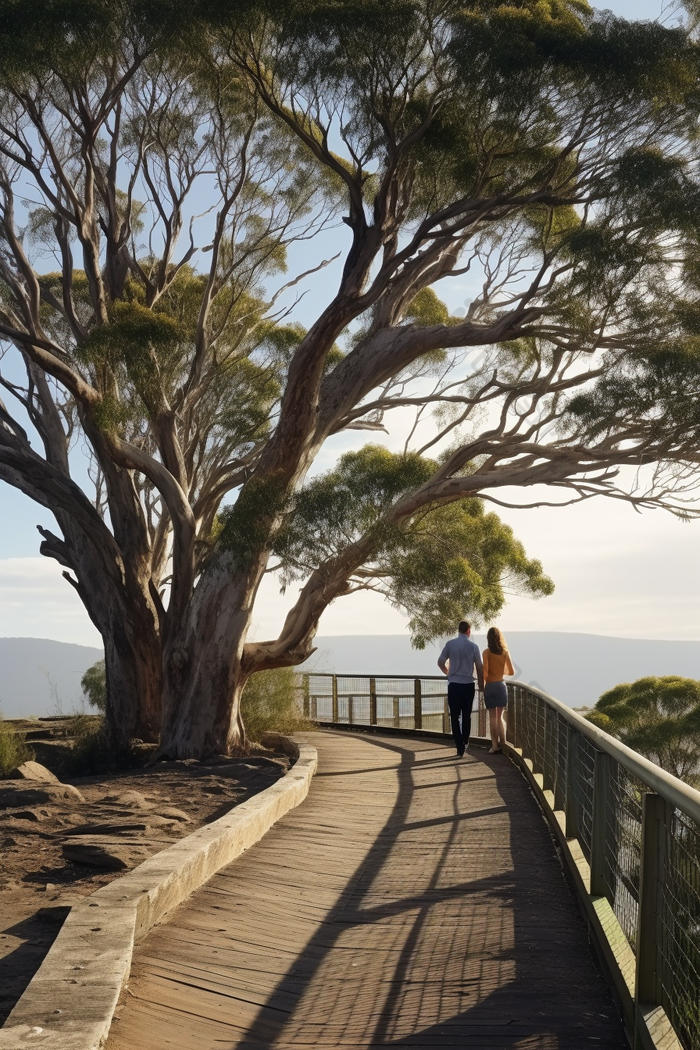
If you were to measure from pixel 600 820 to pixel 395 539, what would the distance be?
393 inches

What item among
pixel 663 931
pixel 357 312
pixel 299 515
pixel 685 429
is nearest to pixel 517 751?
pixel 299 515

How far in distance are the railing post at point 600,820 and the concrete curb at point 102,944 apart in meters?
2.09

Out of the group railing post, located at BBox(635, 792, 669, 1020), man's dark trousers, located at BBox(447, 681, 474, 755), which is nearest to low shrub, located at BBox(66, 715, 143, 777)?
man's dark trousers, located at BBox(447, 681, 474, 755)

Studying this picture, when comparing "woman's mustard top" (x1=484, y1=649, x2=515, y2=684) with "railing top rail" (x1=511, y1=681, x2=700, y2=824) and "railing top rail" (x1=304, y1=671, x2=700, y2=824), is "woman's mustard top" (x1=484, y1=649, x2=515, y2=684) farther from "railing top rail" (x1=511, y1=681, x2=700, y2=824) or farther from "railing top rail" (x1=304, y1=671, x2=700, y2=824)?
"railing top rail" (x1=511, y1=681, x2=700, y2=824)

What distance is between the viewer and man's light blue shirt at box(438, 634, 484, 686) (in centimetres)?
1270

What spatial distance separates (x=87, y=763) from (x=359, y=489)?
232 inches

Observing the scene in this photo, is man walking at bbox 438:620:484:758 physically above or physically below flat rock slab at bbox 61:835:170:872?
above

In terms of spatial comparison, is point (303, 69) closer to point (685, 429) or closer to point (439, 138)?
point (439, 138)

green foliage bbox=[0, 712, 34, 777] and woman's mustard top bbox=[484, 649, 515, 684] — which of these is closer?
woman's mustard top bbox=[484, 649, 515, 684]

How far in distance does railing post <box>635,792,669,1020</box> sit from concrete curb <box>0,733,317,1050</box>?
1.77 m

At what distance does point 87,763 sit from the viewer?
16.5 metres

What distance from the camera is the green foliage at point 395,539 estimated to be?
48.7 ft

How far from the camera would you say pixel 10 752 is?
49.7 feet

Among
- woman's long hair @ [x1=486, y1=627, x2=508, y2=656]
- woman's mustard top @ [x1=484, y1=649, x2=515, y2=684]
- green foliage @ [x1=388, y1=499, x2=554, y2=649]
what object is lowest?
woman's mustard top @ [x1=484, y1=649, x2=515, y2=684]
